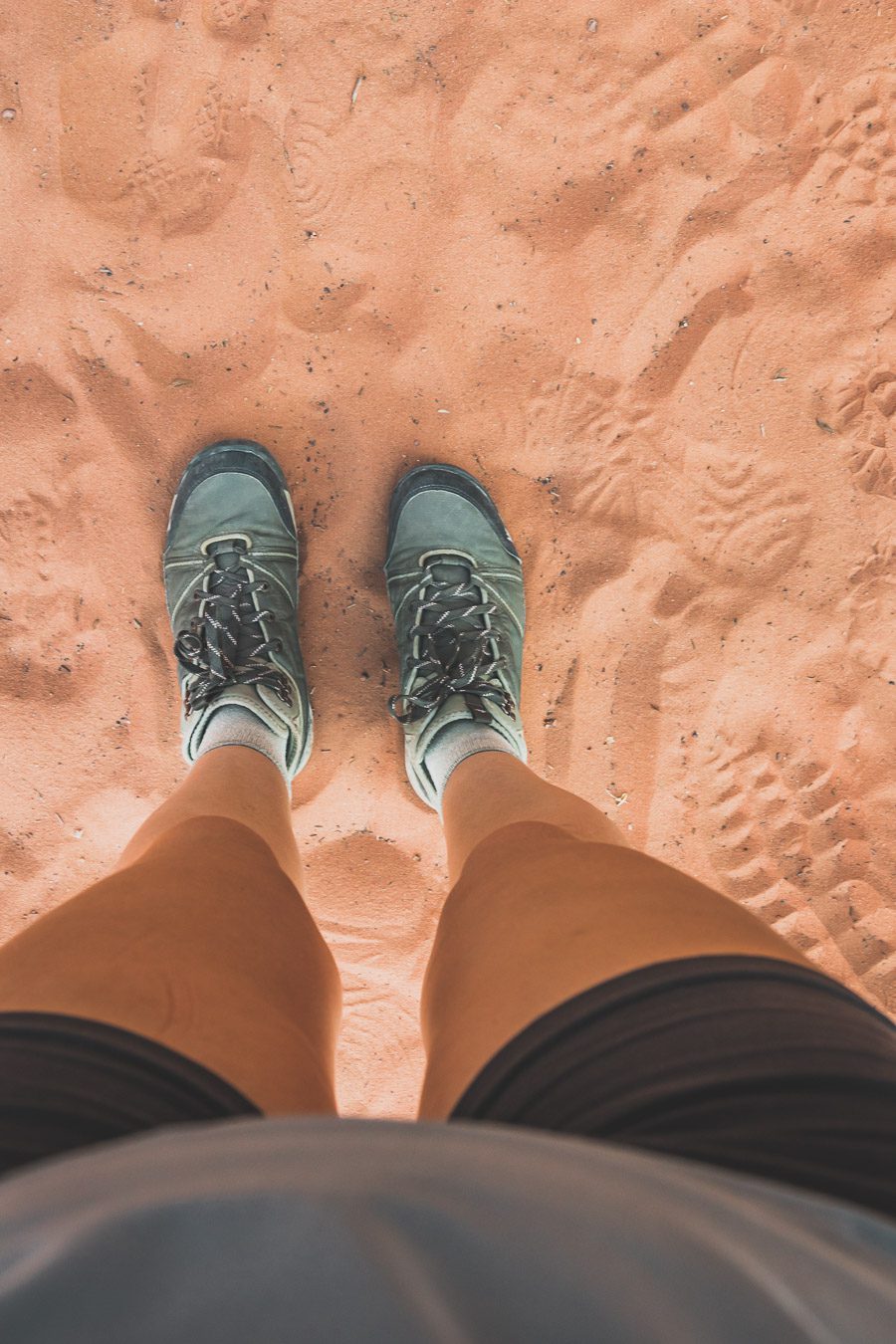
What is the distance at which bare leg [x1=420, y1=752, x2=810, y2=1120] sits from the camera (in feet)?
2.43

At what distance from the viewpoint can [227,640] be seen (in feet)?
5.09

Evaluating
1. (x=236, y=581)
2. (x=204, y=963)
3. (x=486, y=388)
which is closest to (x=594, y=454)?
(x=486, y=388)

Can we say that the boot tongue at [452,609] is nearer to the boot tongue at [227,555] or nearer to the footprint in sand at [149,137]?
the boot tongue at [227,555]

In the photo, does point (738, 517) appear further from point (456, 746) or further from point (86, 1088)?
point (86, 1088)

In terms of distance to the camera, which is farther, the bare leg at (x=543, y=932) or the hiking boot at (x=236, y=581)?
the hiking boot at (x=236, y=581)

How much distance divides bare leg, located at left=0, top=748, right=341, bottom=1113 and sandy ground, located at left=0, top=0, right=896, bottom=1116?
645 mm

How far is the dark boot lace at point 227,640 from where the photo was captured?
4.91ft

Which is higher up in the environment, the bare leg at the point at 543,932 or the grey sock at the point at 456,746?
the grey sock at the point at 456,746

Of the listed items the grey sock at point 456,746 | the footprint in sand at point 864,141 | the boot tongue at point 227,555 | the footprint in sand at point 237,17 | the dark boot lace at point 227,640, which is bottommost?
the grey sock at point 456,746

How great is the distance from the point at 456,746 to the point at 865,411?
105cm

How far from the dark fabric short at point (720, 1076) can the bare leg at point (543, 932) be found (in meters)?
0.02

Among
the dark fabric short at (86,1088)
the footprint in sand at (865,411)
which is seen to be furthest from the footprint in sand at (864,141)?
the dark fabric short at (86,1088)

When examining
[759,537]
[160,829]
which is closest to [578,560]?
[759,537]

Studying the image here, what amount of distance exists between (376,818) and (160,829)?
0.64 metres
